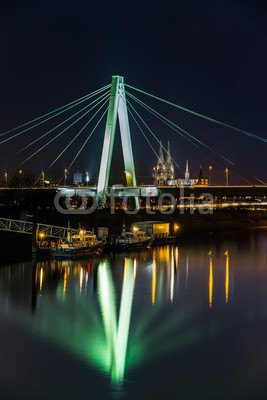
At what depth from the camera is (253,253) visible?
22.0 m

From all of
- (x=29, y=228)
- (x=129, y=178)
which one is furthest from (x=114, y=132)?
(x=29, y=228)

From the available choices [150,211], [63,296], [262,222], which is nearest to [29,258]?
[63,296]

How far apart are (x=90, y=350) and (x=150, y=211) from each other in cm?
2332

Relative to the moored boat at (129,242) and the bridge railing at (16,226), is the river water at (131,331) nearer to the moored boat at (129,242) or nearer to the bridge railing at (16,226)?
the bridge railing at (16,226)

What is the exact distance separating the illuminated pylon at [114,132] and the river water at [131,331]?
7.91m

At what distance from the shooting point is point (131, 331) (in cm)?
1034

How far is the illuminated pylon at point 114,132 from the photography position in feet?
Result: 80.8

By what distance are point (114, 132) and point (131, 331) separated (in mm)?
15200

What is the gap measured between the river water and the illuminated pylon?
7.91 meters

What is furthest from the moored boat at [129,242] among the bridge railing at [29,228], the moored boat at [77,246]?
the bridge railing at [29,228]

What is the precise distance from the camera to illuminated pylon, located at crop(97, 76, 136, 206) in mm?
24623

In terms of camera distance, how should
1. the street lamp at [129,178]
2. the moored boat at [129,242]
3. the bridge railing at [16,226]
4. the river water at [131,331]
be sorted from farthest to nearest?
the street lamp at [129,178] < the moored boat at [129,242] < the bridge railing at [16,226] < the river water at [131,331]

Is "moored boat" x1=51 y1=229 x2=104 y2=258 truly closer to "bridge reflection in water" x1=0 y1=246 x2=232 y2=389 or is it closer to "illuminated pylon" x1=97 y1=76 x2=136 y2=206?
"bridge reflection in water" x1=0 y1=246 x2=232 y2=389

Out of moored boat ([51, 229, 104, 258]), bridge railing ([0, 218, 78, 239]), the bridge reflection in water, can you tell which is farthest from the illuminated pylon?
the bridge reflection in water
